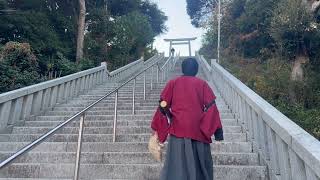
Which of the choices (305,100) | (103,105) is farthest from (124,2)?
(103,105)

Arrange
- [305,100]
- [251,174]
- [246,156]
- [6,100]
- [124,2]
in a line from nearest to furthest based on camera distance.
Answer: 1. [251,174]
2. [246,156]
3. [6,100]
4. [305,100]
5. [124,2]

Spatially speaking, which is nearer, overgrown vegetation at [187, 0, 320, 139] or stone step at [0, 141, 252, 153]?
stone step at [0, 141, 252, 153]

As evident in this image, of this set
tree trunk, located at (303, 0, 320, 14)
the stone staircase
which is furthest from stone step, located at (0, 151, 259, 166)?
tree trunk, located at (303, 0, 320, 14)

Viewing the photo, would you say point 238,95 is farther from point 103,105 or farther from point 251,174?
point 103,105

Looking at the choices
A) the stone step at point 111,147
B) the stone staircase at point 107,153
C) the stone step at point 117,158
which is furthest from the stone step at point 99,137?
the stone step at point 117,158

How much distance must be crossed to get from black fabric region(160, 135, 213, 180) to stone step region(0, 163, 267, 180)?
98 centimetres

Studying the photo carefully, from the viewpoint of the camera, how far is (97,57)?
65.9ft

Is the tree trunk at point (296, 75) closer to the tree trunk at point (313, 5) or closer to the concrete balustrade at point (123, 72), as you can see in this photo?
the tree trunk at point (313, 5)

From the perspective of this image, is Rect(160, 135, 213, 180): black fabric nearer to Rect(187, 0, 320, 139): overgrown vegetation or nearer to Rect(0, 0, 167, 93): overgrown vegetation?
Rect(187, 0, 320, 139): overgrown vegetation

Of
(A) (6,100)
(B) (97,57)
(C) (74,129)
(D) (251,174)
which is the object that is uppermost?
(B) (97,57)

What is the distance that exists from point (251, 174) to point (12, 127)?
421cm

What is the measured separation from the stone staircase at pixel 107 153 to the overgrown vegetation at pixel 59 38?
192 inches

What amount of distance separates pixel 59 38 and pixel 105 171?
15.0m

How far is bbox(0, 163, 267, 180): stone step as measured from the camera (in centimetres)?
436
